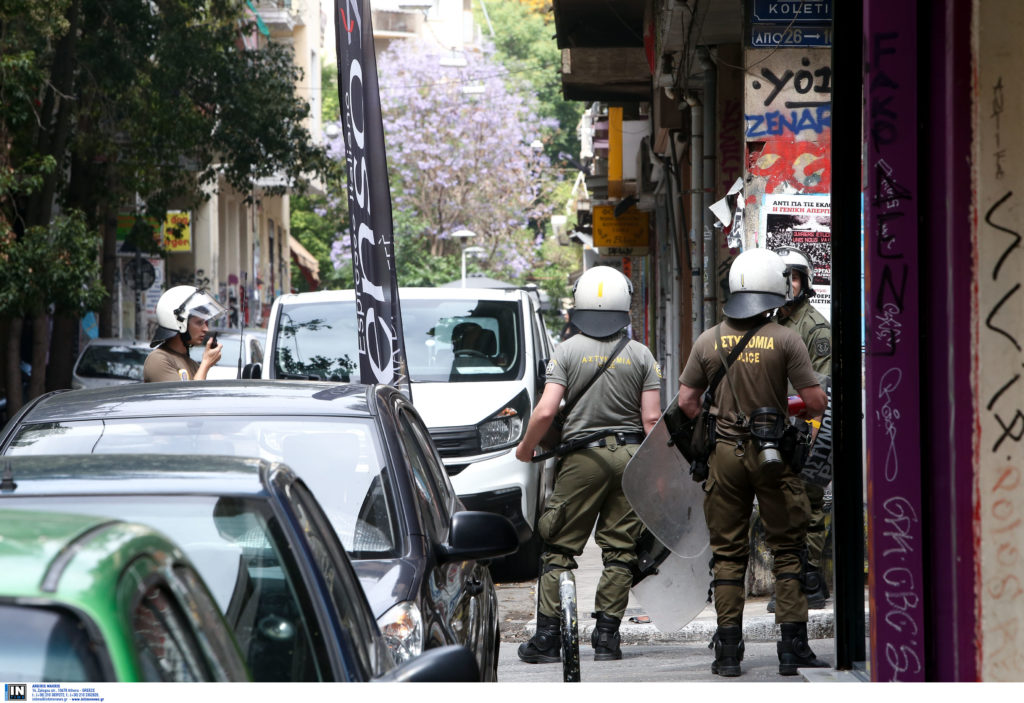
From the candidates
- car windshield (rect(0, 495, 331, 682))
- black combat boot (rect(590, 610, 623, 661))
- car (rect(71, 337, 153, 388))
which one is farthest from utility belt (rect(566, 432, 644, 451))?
car (rect(71, 337, 153, 388))

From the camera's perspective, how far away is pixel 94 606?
80.2 inches

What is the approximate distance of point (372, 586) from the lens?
13.8ft

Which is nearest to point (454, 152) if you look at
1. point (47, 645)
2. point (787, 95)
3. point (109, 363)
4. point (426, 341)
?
point (109, 363)

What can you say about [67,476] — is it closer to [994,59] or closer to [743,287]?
[994,59]

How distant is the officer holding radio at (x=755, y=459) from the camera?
6602 mm

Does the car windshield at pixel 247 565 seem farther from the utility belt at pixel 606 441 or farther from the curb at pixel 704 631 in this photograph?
the curb at pixel 704 631

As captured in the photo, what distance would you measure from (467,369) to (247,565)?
7672 mm

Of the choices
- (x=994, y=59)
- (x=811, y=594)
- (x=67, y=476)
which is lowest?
→ (x=811, y=594)

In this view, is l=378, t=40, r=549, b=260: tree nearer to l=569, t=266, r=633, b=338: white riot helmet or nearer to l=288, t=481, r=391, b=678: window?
l=569, t=266, r=633, b=338: white riot helmet

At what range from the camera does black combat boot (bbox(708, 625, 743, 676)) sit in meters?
6.63

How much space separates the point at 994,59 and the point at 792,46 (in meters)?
4.79

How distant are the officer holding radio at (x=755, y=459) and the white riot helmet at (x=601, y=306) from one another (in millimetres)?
770

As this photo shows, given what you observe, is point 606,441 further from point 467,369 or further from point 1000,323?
point 467,369
